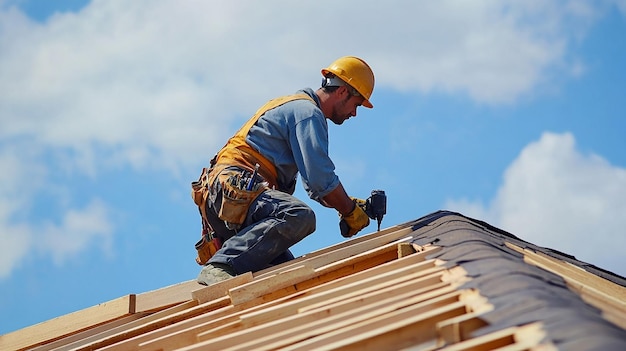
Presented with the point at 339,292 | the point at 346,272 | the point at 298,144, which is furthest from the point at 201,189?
the point at 339,292

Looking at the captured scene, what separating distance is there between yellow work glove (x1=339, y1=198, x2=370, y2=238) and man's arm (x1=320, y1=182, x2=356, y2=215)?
0.05 meters

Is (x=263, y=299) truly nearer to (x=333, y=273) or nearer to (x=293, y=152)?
(x=333, y=273)

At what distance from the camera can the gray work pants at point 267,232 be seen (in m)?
5.25

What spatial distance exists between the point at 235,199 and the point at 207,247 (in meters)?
0.59

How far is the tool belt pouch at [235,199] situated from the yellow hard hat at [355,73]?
1.10 m

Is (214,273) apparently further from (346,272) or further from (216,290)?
(346,272)

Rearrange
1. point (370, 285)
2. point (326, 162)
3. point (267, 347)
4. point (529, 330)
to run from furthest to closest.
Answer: point (326, 162)
point (370, 285)
point (267, 347)
point (529, 330)

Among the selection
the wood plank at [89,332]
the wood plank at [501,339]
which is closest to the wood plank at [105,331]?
the wood plank at [89,332]

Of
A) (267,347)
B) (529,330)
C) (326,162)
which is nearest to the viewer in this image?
(529,330)

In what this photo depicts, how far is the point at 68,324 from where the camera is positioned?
5.12m

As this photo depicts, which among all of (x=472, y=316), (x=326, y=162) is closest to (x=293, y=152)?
(x=326, y=162)

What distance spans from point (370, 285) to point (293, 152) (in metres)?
2.24

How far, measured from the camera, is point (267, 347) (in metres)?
2.92

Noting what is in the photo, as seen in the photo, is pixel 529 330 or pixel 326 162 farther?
pixel 326 162
